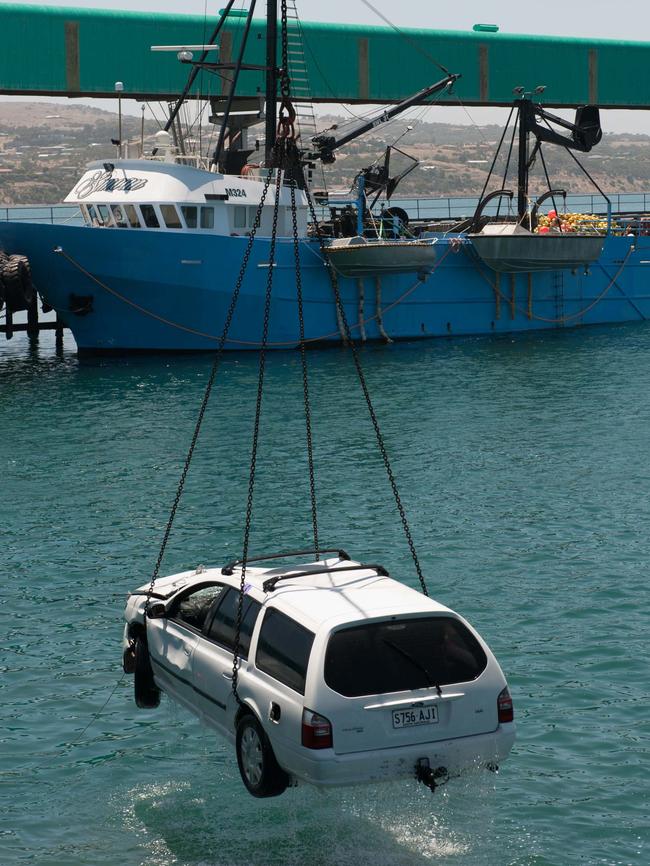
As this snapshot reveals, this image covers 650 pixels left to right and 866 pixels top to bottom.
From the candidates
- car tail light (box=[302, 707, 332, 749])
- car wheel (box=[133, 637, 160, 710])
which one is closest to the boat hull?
car wheel (box=[133, 637, 160, 710])

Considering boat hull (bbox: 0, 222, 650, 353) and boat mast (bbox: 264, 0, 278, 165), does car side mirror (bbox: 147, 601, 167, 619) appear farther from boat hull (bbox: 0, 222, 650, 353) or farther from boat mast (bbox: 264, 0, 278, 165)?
boat mast (bbox: 264, 0, 278, 165)

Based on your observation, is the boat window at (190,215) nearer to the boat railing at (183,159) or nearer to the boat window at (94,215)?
the boat railing at (183,159)

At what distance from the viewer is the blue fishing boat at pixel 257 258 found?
4334 centimetres

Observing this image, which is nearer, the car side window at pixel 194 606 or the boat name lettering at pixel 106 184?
the car side window at pixel 194 606

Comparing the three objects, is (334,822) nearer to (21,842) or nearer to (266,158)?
(21,842)

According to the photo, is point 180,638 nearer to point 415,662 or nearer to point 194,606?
point 194,606

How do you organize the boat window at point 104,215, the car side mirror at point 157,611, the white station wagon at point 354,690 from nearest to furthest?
1. the white station wagon at point 354,690
2. the car side mirror at point 157,611
3. the boat window at point 104,215

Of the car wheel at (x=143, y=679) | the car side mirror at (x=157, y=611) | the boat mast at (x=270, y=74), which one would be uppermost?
the boat mast at (x=270, y=74)

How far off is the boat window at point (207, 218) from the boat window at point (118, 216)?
2587 millimetres

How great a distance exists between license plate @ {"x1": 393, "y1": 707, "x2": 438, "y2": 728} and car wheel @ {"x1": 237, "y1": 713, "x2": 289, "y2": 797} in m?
1.10

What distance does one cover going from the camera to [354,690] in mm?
10344

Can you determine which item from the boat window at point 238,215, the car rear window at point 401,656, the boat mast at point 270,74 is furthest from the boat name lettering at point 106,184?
the car rear window at point 401,656

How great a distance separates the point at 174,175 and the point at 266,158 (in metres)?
3.92

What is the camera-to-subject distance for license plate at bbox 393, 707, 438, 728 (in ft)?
34.0
